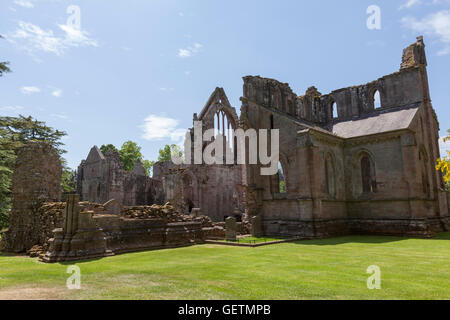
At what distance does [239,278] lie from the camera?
775 cm

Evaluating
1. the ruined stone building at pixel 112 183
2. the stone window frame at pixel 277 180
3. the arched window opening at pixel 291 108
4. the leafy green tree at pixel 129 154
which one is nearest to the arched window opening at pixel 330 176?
the stone window frame at pixel 277 180

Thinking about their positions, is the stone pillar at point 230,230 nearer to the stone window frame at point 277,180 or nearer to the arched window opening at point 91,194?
the stone window frame at point 277,180

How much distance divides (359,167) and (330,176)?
8.42ft

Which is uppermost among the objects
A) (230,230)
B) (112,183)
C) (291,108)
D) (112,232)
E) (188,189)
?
(291,108)

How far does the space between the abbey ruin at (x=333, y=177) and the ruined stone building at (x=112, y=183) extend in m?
17.5

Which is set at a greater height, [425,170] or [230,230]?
[425,170]

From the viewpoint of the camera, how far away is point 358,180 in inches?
931

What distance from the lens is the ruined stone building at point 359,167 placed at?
67.5 feet

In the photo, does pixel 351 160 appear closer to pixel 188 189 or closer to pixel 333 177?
pixel 333 177

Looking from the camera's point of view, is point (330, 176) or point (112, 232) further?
point (330, 176)

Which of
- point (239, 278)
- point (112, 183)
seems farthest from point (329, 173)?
point (112, 183)
